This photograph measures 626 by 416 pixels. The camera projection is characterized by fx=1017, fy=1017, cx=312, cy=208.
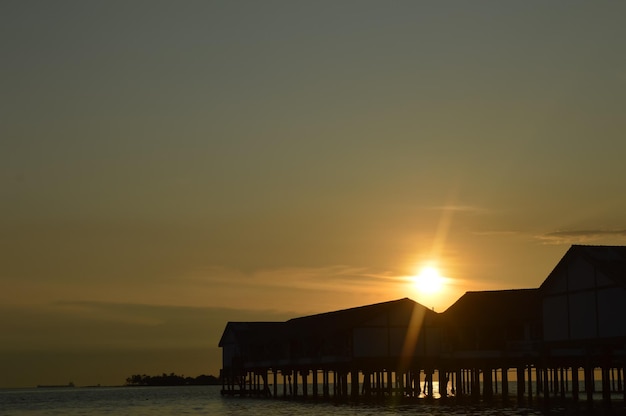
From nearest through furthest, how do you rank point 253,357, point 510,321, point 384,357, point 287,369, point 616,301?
point 616,301, point 510,321, point 384,357, point 287,369, point 253,357

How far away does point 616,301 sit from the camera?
50.9 m

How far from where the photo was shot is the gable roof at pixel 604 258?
168 feet

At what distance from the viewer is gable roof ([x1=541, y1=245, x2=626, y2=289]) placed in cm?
5125

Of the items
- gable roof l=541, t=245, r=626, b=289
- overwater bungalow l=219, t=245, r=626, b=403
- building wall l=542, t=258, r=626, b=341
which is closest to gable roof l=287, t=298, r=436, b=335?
overwater bungalow l=219, t=245, r=626, b=403

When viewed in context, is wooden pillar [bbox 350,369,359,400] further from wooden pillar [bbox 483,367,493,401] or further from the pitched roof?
wooden pillar [bbox 483,367,493,401]

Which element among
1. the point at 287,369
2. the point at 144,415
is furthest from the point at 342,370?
the point at 144,415

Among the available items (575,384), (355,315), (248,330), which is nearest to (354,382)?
(355,315)

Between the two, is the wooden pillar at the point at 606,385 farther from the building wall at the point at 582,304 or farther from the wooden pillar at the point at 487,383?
the wooden pillar at the point at 487,383

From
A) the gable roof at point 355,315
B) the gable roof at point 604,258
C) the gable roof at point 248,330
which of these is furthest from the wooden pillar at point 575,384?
the gable roof at point 248,330

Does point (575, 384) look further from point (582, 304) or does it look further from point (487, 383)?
point (582, 304)

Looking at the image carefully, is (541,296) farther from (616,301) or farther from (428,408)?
(428,408)

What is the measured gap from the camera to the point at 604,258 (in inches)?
2085

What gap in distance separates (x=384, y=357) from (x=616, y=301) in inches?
1025

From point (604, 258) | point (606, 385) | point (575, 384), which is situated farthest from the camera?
point (575, 384)
